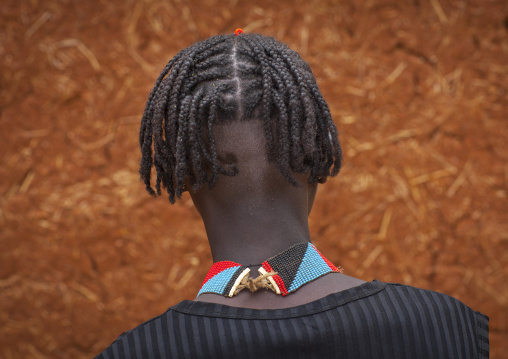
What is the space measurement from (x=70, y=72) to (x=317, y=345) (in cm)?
249

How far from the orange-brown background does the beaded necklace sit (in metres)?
1.91

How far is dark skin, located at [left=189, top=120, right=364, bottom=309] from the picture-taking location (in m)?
1.14

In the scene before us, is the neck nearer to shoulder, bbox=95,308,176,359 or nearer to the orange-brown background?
shoulder, bbox=95,308,176,359

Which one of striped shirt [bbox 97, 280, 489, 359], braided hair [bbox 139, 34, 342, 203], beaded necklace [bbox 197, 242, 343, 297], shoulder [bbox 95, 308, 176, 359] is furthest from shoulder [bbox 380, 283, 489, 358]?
shoulder [bbox 95, 308, 176, 359]

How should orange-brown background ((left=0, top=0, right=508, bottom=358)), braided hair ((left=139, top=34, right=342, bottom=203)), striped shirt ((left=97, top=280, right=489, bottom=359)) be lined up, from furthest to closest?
orange-brown background ((left=0, top=0, right=508, bottom=358)) → braided hair ((left=139, top=34, right=342, bottom=203)) → striped shirt ((left=97, top=280, right=489, bottom=359))

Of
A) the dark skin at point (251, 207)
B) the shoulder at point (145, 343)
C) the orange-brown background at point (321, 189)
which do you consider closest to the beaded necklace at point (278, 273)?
the dark skin at point (251, 207)

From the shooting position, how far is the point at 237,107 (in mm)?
1137

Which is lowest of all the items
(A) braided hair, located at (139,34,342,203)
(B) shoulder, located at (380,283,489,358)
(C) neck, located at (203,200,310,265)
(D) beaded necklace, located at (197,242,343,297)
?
(B) shoulder, located at (380,283,489,358)

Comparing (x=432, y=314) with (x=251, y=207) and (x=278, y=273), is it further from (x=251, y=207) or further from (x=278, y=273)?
(x=251, y=207)

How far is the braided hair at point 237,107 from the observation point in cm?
114

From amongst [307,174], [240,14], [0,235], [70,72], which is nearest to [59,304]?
[0,235]

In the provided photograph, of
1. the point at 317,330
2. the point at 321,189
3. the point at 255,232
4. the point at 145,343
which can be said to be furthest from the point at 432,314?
the point at 321,189

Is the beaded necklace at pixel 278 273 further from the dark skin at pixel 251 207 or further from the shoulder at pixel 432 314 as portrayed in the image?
the shoulder at pixel 432 314

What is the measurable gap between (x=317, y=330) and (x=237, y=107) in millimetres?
495
